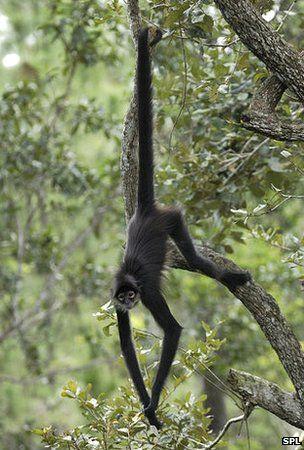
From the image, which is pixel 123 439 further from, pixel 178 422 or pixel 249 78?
pixel 249 78

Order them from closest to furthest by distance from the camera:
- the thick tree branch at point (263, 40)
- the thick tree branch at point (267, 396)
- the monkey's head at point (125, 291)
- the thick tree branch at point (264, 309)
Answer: the thick tree branch at point (263, 40), the thick tree branch at point (267, 396), the thick tree branch at point (264, 309), the monkey's head at point (125, 291)

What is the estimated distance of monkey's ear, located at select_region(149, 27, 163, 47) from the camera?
5.05 metres

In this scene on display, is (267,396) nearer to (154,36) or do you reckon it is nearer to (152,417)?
(152,417)

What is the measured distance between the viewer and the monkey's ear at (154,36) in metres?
5.05

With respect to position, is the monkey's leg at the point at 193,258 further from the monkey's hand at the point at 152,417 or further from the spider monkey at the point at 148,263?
the monkey's hand at the point at 152,417

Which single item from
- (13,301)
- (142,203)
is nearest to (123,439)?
(142,203)

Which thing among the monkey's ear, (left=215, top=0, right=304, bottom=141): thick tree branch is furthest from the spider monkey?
(left=215, top=0, right=304, bottom=141): thick tree branch

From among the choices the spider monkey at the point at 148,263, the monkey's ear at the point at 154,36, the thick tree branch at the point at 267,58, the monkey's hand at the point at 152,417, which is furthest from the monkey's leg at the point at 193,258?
the monkey's ear at the point at 154,36

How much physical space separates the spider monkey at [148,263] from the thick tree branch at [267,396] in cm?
88

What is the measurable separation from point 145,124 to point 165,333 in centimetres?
157

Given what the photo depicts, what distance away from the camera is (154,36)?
16.6ft

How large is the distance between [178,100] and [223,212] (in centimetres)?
109

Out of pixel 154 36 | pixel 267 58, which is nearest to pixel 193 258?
pixel 154 36

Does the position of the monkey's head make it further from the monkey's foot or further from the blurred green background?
the monkey's foot
